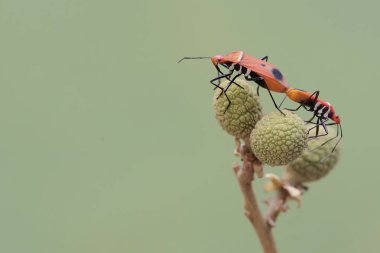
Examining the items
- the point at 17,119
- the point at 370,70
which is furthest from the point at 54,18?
the point at 370,70

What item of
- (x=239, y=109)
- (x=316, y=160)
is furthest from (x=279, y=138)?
(x=316, y=160)

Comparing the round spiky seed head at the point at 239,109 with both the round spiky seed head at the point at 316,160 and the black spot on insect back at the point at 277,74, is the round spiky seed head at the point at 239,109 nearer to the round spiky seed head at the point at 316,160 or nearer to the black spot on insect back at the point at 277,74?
the black spot on insect back at the point at 277,74

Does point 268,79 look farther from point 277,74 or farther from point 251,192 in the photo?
point 251,192

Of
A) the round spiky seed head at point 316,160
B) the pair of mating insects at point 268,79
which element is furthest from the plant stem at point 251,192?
the round spiky seed head at point 316,160

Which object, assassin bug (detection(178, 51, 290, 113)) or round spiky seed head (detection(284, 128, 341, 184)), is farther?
round spiky seed head (detection(284, 128, 341, 184))

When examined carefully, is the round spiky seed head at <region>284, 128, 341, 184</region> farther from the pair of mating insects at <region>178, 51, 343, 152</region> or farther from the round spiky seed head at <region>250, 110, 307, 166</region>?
the round spiky seed head at <region>250, 110, 307, 166</region>

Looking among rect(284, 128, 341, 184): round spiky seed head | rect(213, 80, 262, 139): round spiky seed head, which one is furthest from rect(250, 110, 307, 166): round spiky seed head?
rect(284, 128, 341, 184): round spiky seed head

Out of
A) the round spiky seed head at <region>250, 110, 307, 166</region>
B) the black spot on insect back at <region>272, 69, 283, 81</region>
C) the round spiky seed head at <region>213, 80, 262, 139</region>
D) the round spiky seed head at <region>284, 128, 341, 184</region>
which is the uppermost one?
the black spot on insect back at <region>272, 69, 283, 81</region>
